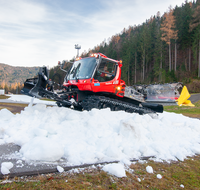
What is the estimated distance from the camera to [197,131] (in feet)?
21.3

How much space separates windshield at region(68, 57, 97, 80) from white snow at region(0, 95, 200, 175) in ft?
8.65

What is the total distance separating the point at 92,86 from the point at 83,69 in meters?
1.21

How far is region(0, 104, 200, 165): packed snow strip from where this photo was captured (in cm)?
348

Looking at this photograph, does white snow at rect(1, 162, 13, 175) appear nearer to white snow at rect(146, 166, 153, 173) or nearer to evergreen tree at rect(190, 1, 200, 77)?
white snow at rect(146, 166, 153, 173)

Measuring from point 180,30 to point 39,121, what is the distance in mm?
51879

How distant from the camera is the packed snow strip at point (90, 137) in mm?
3484

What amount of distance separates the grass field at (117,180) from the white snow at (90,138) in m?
0.42

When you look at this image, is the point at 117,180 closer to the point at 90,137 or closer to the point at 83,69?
the point at 90,137

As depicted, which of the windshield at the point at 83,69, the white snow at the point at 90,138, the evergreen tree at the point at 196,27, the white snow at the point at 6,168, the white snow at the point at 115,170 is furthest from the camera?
the evergreen tree at the point at 196,27

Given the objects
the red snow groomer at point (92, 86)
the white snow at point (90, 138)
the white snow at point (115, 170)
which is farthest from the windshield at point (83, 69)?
the white snow at point (115, 170)

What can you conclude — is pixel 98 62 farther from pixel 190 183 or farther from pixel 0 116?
pixel 190 183

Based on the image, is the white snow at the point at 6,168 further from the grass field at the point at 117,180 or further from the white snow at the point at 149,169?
the white snow at the point at 149,169

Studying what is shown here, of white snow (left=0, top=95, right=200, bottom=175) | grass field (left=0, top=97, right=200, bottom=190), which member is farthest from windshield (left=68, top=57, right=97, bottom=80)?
grass field (left=0, top=97, right=200, bottom=190)

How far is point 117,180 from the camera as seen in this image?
9.30 ft
